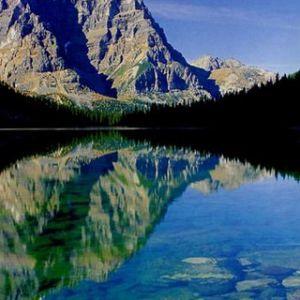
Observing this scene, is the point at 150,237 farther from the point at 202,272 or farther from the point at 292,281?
the point at 292,281

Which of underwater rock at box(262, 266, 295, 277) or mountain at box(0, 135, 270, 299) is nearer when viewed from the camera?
underwater rock at box(262, 266, 295, 277)

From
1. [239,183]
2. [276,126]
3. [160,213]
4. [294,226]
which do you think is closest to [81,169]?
[239,183]

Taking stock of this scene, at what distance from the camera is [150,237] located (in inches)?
887

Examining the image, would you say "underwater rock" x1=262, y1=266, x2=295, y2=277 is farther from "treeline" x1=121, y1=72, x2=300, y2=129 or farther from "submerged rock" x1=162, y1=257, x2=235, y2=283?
"treeline" x1=121, y1=72, x2=300, y2=129

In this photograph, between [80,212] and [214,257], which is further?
[80,212]

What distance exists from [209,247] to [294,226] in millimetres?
6067

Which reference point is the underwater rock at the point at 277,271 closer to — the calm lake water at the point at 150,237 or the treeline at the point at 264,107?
the calm lake water at the point at 150,237

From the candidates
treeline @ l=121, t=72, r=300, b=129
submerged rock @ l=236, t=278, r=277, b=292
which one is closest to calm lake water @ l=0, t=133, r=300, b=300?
submerged rock @ l=236, t=278, r=277, b=292

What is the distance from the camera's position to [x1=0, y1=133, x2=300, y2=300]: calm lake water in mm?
15812

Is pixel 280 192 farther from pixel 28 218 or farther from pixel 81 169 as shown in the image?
pixel 81 169

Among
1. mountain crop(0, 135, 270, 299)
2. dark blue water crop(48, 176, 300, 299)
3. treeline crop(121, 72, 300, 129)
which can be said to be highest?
treeline crop(121, 72, 300, 129)

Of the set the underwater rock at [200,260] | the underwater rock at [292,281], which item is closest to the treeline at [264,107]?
the underwater rock at [200,260]

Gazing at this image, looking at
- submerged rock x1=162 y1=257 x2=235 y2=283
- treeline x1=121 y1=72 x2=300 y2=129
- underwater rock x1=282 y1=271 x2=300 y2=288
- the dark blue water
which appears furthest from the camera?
treeline x1=121 y1=72 x2=300 y2=129

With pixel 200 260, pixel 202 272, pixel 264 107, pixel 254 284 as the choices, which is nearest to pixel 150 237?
pixel 200 260
